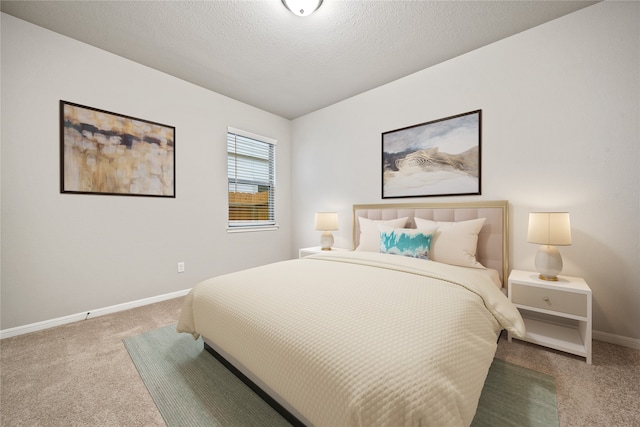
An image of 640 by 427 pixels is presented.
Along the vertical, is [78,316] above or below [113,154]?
below

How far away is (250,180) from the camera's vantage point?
149 inches

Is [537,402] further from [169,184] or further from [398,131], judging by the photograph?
[169,184]

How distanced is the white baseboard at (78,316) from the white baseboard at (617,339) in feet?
13.3

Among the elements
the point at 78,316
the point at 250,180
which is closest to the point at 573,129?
the point at 250,180

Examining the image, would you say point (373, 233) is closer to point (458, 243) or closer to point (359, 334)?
point (458, 243)

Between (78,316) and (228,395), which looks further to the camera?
(78,316)

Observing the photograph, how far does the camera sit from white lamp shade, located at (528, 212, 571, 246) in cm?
183

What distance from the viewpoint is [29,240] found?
212 centimetres

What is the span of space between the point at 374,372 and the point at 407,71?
3075mm

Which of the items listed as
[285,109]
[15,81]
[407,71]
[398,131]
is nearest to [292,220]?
[285,109]

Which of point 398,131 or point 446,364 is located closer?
point 446,364

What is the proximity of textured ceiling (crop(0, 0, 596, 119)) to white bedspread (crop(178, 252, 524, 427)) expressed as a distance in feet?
6.69

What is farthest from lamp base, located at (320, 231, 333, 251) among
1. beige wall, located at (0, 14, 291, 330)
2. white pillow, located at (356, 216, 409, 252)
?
beige wall, located at (0, 14, 291, 330)

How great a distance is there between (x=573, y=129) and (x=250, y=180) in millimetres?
3588
